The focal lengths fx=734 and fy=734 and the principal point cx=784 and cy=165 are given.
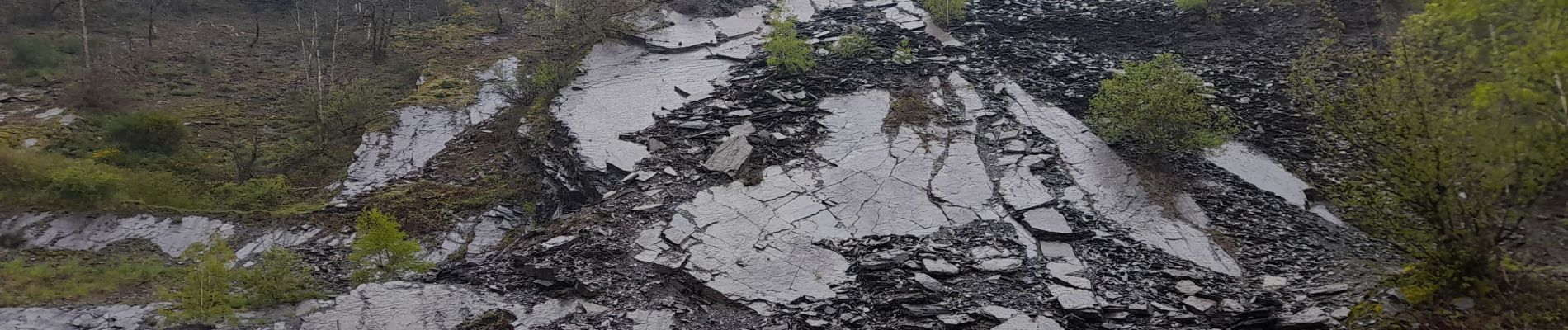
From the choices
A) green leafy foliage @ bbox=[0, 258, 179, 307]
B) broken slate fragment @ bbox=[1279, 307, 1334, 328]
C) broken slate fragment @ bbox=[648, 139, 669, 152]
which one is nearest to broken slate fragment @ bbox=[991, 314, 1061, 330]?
broken slate fragment @ bbox=[1279, 307, 1334, 328]

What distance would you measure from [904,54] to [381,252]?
26.1ft

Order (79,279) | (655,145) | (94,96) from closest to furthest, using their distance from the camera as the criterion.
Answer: (79,279)
(655,145)
(94,96)

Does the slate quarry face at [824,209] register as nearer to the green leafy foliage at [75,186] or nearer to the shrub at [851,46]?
the shrub at [851,46]

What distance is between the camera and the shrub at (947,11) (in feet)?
44.3

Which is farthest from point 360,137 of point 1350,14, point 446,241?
point 1350,14

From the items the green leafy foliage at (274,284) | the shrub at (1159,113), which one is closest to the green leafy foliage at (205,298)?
the green leafy foliage at (274,284)

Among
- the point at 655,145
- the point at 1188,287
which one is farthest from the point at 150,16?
the point at 1188,287

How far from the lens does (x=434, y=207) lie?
31.1ft

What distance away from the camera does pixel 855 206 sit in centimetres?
823

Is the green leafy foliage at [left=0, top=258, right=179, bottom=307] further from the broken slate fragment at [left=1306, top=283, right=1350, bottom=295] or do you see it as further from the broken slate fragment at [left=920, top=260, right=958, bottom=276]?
the broken slate fragment at [left=1306, top=283, right=1350, bottom=295]

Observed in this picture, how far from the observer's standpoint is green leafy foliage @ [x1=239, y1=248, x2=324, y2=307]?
6.85m

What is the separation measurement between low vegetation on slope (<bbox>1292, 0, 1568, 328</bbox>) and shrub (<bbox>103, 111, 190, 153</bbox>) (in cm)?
1441

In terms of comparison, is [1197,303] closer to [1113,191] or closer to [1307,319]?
[1307,319]

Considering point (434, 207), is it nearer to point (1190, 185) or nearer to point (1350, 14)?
point (1190, 185)
